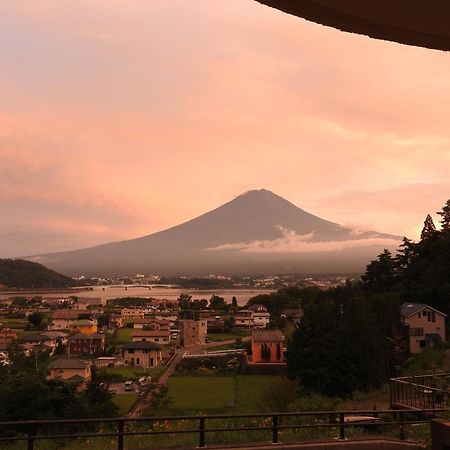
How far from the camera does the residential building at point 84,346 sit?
171ft

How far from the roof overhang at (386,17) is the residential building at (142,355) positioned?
45854 millimetres

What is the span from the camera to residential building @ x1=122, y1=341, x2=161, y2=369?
4622cm

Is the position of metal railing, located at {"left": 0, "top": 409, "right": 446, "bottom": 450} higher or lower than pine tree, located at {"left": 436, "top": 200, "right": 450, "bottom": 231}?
lower

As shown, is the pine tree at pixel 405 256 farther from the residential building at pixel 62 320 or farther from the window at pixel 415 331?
the residential building at pixel 62 320

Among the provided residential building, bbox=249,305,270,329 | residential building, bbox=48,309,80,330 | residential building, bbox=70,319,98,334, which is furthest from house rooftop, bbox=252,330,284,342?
residential building, bbox=48,309,80,330

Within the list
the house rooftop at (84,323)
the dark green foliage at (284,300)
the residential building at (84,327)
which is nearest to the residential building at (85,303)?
the house rooftop at (84,323)

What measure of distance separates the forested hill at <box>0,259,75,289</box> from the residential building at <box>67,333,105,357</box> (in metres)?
127

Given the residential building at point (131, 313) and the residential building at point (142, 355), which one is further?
the residential building at point (131, 313)

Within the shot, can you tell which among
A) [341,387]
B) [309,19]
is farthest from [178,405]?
[309,19]

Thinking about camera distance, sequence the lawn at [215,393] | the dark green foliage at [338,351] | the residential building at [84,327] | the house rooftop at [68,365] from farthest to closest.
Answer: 1. the residential building at [84,327]
2. the house rooftop at [68,365]
3. the lawn at [215,393]
4. the dark green foliage at [338,351]

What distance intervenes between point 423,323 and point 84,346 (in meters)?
35.0

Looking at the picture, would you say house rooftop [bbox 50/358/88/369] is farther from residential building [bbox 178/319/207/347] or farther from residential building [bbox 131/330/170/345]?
residential building [bbox 178/319/207/347]

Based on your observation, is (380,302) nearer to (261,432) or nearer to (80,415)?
(80,415)

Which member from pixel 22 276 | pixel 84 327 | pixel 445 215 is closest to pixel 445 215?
pixel 445 215
